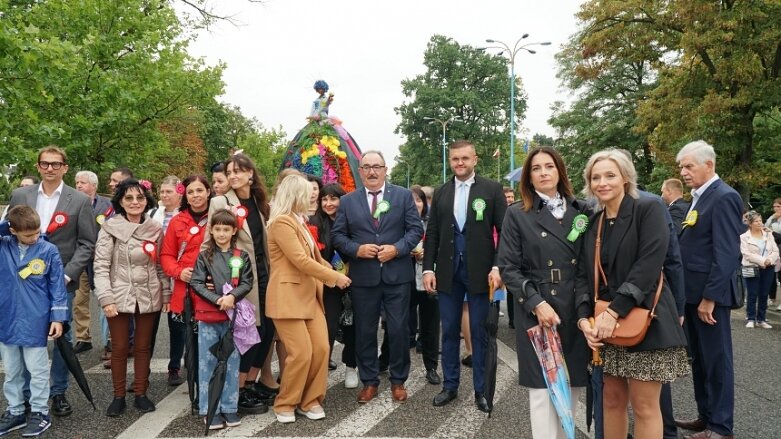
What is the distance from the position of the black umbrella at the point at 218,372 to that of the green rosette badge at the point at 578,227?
261cm

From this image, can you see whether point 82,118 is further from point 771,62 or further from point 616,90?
point 616,90

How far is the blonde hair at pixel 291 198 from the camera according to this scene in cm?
452

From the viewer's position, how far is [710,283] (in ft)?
13.2

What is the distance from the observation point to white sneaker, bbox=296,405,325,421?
4.46m

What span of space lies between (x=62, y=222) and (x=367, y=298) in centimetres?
273

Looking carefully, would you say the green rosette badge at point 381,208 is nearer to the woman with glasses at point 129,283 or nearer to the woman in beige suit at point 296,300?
the woman in beige suit at point 296,300

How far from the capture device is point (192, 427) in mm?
4305

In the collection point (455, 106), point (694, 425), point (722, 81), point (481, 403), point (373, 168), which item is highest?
point (455, 106)

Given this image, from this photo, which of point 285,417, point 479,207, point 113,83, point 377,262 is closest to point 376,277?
point 377,262

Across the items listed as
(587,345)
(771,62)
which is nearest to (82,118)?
(587,345)

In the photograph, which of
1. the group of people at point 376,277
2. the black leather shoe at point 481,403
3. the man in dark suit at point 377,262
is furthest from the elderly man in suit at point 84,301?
the black leather shoe at point 481,403

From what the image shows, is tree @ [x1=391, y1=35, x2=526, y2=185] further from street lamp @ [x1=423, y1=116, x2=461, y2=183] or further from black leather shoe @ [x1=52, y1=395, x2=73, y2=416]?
black leather shoe @ [x1=52, y1=395, x2=73, y2=416]

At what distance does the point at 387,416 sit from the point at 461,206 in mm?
1877

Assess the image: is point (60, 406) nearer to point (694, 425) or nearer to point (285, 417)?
point (285, 417)
